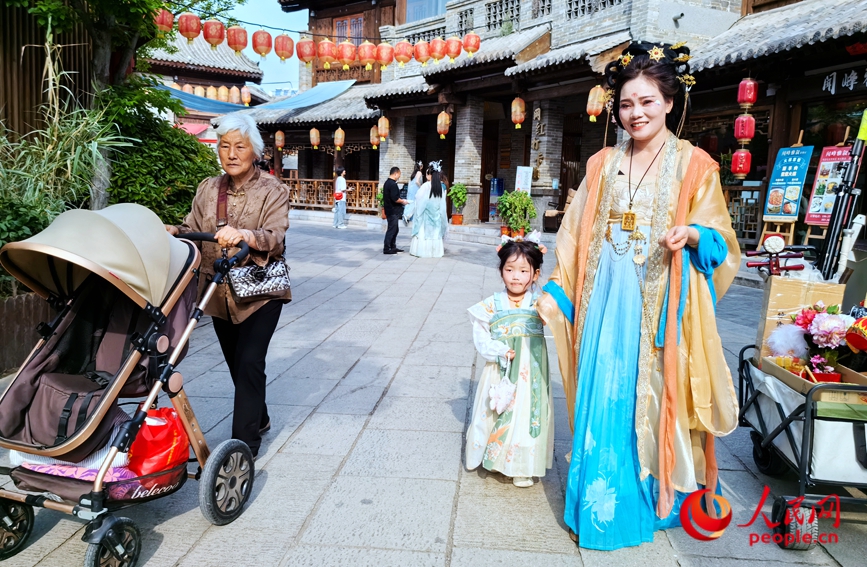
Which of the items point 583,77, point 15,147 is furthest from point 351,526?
point 583,77

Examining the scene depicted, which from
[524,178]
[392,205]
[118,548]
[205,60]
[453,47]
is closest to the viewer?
[118,548]

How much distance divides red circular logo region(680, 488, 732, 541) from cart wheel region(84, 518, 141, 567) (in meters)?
2.19

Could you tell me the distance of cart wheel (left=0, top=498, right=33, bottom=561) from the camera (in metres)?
2.37

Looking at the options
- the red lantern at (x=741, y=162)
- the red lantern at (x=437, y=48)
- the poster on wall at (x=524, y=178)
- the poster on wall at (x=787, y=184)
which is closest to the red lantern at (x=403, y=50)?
the red lantern at (x=437, y=48)

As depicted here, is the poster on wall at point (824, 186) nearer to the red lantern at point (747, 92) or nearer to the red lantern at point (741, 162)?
the red lantern at point (741, 162)

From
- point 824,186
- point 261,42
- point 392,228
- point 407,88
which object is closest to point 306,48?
point 261,42

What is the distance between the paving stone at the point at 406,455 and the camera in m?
3.19

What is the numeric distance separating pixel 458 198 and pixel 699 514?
13820mm

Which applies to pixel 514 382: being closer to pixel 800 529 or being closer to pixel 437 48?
pixel 800 529

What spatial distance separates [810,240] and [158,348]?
34.4ft

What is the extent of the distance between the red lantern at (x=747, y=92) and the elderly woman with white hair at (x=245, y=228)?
9016 millimetres

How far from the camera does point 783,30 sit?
9.87m

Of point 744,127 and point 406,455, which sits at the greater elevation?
point 744,127

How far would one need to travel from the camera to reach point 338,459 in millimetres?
3336
